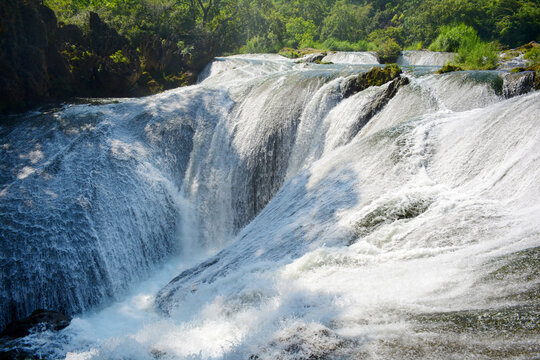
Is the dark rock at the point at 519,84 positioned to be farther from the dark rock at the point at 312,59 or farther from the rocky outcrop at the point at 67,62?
the rocky outcrop at the point at 67,62

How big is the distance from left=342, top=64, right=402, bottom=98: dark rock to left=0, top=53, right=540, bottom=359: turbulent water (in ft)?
0.79

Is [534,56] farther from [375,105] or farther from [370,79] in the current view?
[375,105]

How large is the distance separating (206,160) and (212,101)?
2311 millimetres

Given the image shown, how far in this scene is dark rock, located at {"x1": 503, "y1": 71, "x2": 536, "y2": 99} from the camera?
24.2 ft

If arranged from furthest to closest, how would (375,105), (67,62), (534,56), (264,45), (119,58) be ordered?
(264,45) → (119,58) → (67,62) → (534,56) → (375,105)

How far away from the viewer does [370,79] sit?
9297 mm

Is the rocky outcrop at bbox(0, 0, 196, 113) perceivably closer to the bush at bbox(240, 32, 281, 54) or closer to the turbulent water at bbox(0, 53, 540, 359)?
the turbulent water at bbox(0, 53, 540, 359)

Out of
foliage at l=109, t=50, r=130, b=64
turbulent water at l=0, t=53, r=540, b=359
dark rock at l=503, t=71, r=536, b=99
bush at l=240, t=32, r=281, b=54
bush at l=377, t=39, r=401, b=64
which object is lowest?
turbulent water at l=0, t=53, r=540, b=359

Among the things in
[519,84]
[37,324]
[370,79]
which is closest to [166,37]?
[370,79]

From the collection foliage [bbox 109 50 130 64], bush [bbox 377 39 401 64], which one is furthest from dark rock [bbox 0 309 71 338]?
bush [bbox 377 39 401 64]

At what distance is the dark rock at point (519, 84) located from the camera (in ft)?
24.2

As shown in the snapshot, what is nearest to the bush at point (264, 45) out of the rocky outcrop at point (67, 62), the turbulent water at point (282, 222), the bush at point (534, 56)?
the rocky outcrop at point (67, 62)

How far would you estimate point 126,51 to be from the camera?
14992 mm

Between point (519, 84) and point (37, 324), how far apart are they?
9613 mm
